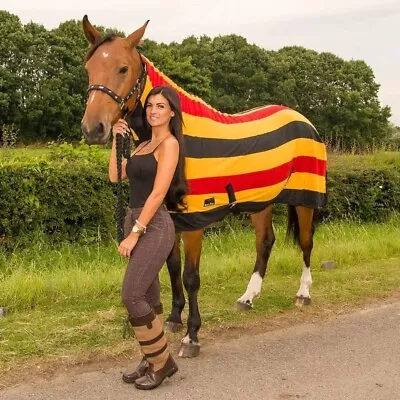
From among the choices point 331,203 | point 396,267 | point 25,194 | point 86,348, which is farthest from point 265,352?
point 331,203

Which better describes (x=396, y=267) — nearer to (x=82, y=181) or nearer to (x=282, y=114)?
(x=282, y=114)

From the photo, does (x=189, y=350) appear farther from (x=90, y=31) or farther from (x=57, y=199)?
(x=57, y=199)

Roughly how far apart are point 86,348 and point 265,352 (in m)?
1.29

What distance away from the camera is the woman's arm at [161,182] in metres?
3.11

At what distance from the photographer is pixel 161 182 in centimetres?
311

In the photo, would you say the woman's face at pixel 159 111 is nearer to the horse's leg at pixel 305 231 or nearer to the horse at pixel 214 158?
the horse at pixel 214 158

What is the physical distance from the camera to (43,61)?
37281 mm

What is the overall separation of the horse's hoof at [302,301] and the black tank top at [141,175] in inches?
96.5

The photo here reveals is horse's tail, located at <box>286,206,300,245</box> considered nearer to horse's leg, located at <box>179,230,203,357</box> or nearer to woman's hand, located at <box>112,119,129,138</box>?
horse's leg, located at <box>179,230,203,357</box>

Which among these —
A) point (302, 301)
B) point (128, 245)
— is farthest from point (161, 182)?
point (302, 301)

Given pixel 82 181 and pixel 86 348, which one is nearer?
pixel 86 348

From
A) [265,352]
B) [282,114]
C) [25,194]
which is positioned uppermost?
[282,114]

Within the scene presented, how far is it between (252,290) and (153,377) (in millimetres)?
2068

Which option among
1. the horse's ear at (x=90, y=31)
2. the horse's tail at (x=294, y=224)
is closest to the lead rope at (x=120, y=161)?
the horse's ear at (x=90, y=31)
